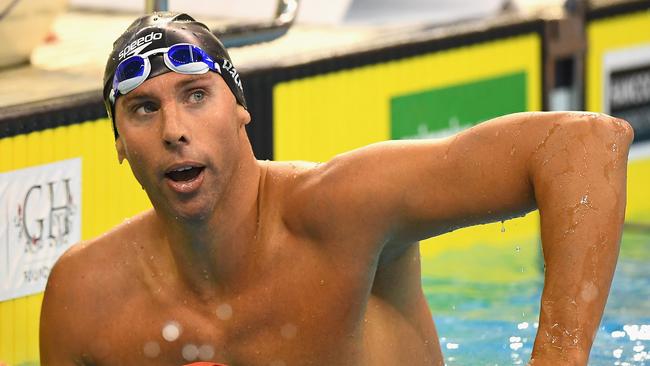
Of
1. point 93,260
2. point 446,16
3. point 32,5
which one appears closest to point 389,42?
point 446,16

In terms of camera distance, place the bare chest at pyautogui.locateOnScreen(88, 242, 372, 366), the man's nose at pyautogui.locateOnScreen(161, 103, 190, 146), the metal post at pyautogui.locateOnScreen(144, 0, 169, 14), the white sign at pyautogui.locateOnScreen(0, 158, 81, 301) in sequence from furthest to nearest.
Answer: the metal post at pyautogui.locateOnScreen(144, 0, 169, 14)
the white sign at pyautogui.locateOnScreen(0, 158, 81, 301)
the bare chest at pyautogui.locateOnScreen(88, 242, 372, 366)
the man's nose at pyautogui.locateOnScreen(161, 103, 190, 146)

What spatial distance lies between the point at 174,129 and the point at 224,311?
413 millimetres

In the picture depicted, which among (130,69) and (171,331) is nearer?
(130,69)

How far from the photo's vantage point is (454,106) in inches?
199

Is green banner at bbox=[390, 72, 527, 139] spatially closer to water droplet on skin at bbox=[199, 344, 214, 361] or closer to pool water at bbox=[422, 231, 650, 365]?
pool water at bbox=[422, 231, 650, 365]

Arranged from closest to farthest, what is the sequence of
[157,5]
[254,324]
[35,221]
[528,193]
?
1. [528,193]
2. [254,324]
3. [35,221]
4. [157,5]

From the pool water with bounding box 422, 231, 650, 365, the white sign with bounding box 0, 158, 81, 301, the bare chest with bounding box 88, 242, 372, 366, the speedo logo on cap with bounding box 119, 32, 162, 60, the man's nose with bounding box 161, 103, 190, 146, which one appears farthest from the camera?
the pool water with bounding box 422, 231, 650, 365

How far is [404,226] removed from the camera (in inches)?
97.3

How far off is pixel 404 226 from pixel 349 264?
114 mm

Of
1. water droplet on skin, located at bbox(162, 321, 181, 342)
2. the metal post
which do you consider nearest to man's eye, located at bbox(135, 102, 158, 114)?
water droplet on skin, located at bbox(162, 321, 181, 342)

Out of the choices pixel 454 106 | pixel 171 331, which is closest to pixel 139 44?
pixel 171 331

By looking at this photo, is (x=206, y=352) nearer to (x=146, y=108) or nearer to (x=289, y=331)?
(x=289, y=331)

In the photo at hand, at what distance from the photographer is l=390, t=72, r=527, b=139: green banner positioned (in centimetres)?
493

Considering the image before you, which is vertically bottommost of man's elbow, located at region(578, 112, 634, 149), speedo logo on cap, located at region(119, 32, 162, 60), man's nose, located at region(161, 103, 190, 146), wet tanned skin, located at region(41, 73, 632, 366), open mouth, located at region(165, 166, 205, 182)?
wet tanned skin, located at region(41, 73, 632, 366)
